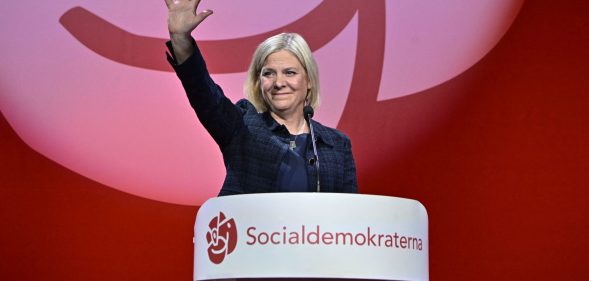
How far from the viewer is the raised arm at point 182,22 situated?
1922mm

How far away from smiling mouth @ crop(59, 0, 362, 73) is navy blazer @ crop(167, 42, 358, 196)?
3.55 ft

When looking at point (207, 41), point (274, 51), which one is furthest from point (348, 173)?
point (207, 41)

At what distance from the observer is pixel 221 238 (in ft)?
5.66

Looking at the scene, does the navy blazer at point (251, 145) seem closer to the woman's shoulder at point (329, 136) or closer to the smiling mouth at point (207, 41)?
the woman's shoulder at point (329, 136)

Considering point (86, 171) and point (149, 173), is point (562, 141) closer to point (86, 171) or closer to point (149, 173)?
point (149, 173)

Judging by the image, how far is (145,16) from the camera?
3371 millimetres

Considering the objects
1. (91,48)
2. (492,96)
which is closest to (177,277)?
(91,48)

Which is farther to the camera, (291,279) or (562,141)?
(562,141)

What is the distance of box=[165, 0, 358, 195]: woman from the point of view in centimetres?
208

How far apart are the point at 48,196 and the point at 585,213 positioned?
2.21m

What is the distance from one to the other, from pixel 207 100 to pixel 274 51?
329 mm

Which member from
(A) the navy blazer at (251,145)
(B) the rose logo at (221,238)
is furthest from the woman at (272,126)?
(B) the rose logo at (221,238)

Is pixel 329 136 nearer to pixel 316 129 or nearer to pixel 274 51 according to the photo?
pixel 316 129

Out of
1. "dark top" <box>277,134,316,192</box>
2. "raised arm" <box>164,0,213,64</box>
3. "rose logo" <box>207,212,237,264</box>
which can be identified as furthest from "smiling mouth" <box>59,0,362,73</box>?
"rose logo" <box>207,212,237,264</box>
